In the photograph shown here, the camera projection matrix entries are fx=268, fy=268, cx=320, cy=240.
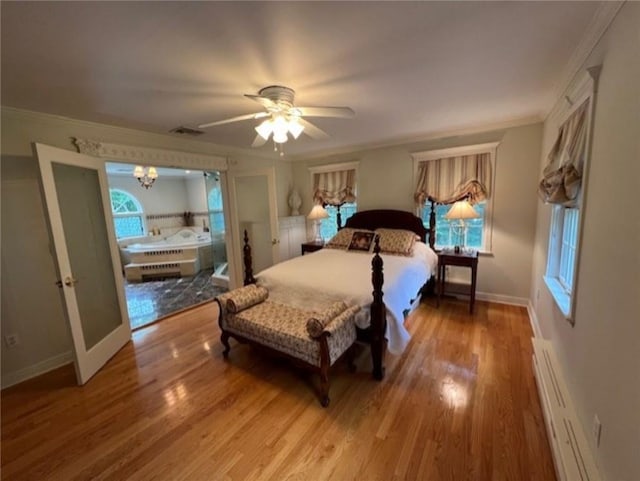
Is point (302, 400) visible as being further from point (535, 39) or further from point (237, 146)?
point (237, 146)

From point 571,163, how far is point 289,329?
2304 mm

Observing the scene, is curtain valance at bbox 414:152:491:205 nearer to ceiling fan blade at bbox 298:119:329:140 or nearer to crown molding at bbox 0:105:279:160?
ceiling fan blade at bbox 298:119:329:140

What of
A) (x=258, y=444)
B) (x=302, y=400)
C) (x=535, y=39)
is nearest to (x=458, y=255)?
(x=535, y=39)

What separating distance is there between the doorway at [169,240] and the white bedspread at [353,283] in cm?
196

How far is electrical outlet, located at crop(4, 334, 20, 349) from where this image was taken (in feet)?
7.75

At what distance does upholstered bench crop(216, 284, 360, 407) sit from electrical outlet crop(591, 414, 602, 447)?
1412 mm

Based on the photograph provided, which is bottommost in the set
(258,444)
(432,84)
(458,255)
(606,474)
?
(258,444)

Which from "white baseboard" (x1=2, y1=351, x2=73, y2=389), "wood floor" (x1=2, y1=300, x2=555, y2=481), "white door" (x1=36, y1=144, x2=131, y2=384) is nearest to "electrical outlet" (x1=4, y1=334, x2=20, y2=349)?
"white baseboard" (x1=2, y1=351, x2=73, y2=389)

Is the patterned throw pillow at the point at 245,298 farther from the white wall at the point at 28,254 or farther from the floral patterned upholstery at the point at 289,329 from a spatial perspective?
the white wall at the point at 28,254

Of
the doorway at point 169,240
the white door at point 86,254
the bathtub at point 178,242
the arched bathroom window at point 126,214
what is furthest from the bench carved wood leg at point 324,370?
the arched bathroom window at point 126,214

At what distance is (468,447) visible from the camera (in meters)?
1.62

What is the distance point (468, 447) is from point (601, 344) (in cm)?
94

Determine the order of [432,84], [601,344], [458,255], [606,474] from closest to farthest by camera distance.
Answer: [606,474] < [601,344] < [432,84] < [458,255]

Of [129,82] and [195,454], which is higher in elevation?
[129,82]
